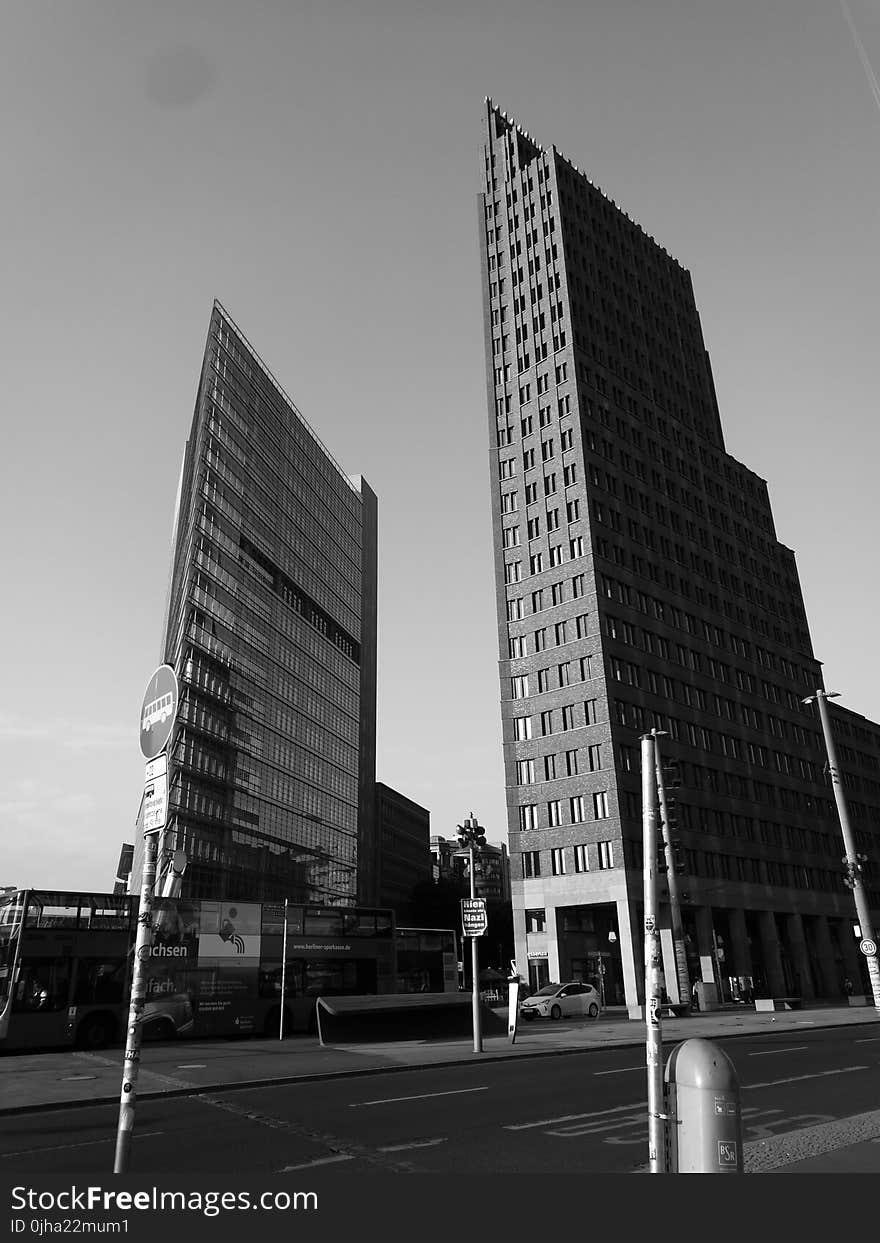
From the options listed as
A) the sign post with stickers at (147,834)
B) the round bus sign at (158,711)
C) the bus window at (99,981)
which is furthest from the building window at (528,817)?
the round bus sign at (158,711)

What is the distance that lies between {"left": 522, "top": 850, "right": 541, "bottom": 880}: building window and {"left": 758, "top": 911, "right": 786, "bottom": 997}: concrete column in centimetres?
2131

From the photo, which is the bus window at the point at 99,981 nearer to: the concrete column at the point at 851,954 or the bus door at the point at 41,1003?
the bus door at the point at 41,1003

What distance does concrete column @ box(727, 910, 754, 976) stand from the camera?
6600cm

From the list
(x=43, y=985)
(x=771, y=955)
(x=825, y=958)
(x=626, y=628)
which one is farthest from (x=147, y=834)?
(x=825, y=958)

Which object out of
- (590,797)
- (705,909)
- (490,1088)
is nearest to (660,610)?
(590,797)

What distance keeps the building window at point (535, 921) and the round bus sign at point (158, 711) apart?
60.3 metres

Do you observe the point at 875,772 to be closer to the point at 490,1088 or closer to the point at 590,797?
the point at 590,797

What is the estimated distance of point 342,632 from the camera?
477 feet

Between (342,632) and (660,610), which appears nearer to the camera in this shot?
(660,610)

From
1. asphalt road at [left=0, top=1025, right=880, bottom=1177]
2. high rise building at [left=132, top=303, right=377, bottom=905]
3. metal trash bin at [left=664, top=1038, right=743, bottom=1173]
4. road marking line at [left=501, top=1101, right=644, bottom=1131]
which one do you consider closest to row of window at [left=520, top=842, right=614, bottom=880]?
high rise building at [left=132, top=303, right=377, bottom=905]

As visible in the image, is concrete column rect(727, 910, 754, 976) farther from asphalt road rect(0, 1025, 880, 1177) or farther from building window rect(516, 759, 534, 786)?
asphalt road rect(0, 1025, 880, 1177)

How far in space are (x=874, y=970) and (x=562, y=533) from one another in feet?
149

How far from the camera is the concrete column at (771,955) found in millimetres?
69938

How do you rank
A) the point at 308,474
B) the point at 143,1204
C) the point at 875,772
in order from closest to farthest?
the point at 143,1204 < the point at 875,772 < the point at 308,474
